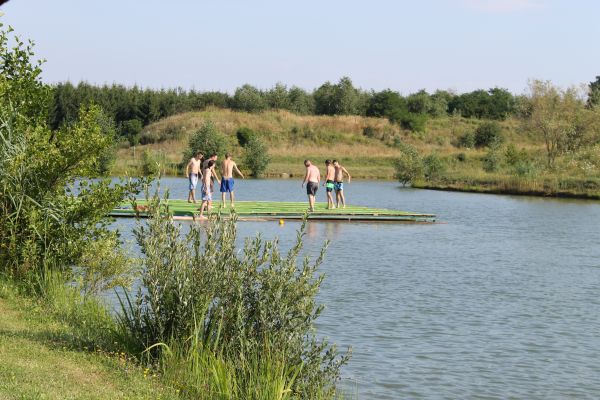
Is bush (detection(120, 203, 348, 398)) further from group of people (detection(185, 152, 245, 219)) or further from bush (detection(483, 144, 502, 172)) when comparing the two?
bush (detection(483, 144, 502, 172))

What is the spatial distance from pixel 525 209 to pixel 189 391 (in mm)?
34172

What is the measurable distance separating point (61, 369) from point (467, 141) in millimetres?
73345

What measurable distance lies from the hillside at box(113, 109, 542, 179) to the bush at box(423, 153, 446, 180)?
7858mm

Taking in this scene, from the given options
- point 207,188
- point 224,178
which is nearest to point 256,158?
point 224,178

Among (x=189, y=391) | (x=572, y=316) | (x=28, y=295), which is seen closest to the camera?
(x=189, y=391)

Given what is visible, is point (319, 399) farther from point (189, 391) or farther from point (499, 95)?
point (499, 95)

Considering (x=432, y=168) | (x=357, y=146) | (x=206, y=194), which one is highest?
(x=357, y=146)

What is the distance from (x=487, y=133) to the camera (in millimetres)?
78438

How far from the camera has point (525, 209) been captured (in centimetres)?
3984

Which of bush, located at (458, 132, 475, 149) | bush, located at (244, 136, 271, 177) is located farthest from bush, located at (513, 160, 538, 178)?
bush, located at (458, 132, 475, 149)

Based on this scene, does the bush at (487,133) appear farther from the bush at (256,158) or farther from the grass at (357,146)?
the bush at (256,158)

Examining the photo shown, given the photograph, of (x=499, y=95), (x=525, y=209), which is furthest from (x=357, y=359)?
(x=499, y=95)

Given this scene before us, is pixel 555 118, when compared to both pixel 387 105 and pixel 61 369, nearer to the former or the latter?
pixel 387 105

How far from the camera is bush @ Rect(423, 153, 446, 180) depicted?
58.4 meters
